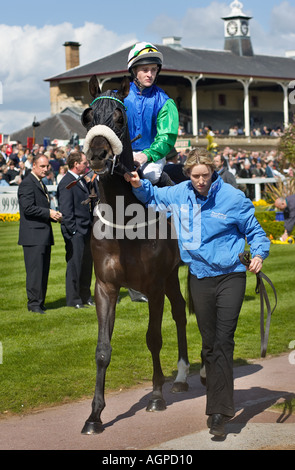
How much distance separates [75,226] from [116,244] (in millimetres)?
5070

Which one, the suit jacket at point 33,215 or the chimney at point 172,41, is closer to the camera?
the suit jacket at point 33,215

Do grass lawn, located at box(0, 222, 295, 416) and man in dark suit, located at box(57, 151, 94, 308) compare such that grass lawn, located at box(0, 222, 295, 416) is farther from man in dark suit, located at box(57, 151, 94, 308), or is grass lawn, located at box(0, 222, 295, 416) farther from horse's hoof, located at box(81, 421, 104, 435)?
horse's hoof, located at box(81, 421, 104, 435)

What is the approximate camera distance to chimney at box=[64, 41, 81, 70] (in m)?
56.8

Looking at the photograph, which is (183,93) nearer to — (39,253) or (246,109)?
(246,109)

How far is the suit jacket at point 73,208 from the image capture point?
1064cm

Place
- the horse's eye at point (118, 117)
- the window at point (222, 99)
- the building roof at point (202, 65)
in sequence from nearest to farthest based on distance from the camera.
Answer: the horse's eye at point (118, 117), the building roof at point (202, 65), the window at point (222, 99)

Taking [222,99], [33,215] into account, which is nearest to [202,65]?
[222,99]

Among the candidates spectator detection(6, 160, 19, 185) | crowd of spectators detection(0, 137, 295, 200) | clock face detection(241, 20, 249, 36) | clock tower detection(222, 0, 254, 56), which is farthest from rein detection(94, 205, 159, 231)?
clock face detection(241, 20, 249, 36)

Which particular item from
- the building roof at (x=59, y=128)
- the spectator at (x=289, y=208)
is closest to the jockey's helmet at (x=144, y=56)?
the spectator at (x=289, y=208)

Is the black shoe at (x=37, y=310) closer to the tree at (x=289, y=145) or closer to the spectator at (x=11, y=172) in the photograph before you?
the spectator at (x=11, y=172)

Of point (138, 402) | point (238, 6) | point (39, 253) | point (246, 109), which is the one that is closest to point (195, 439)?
point (138, 402)

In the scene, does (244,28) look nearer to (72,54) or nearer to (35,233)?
(72,54)

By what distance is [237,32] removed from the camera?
64.9m

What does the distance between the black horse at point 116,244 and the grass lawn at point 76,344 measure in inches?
34.8
